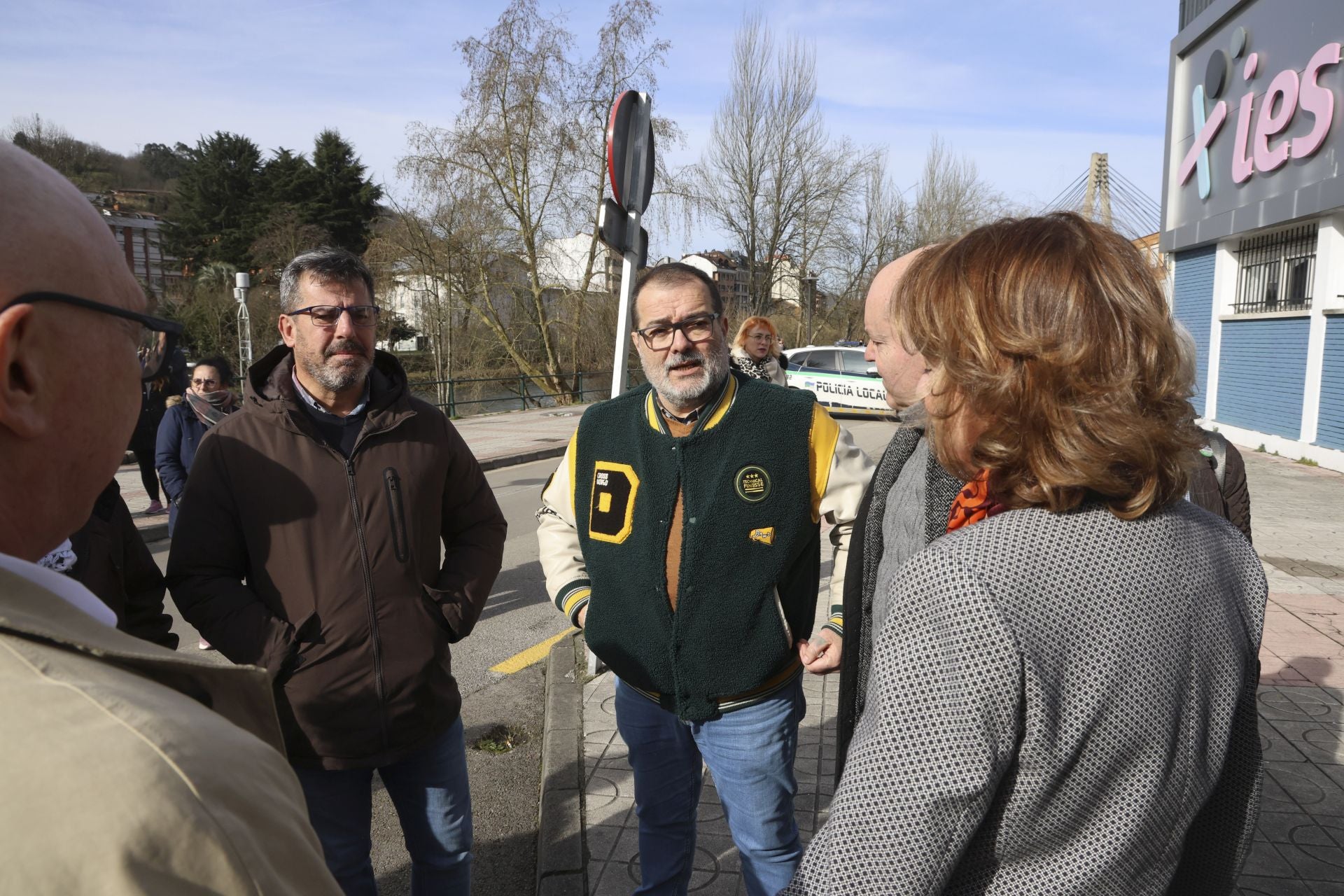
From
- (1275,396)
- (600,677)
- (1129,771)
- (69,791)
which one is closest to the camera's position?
(69,791)

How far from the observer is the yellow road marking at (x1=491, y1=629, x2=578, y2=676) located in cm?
524

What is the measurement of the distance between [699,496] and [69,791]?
1916 millimetres

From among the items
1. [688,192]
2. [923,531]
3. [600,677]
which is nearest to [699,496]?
[923,531]

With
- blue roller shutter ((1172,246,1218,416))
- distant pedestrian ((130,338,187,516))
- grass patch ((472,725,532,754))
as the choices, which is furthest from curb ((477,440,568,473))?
blue roller shutter ((1172,246,1218,416))

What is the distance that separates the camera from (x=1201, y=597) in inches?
49.3

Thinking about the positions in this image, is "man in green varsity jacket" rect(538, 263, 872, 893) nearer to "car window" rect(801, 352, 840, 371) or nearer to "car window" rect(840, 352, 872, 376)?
"car window" rect(840, 352, 872, 376)

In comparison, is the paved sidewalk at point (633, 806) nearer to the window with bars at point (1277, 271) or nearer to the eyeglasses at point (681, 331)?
the eyeglasses at point (681, 331)

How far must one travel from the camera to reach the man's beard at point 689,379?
2.59 meters

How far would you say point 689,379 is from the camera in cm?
259

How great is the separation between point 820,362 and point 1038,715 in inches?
790

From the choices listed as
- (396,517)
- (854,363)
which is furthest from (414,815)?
(854,363)

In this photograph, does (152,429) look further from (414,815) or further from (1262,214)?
(1262,214)

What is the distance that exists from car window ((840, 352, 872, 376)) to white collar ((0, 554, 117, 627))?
20.0m

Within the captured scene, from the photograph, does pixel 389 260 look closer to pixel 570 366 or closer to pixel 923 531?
pixel 570 366
